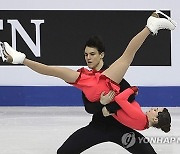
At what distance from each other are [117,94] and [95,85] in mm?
118

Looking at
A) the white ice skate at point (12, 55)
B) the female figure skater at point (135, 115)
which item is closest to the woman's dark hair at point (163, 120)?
the female figure skater at point (135, 115)

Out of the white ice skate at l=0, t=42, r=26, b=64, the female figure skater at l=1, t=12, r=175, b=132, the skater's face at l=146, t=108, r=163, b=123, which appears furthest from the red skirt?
the white ice skate at l=0, t=42, r=26, b=64

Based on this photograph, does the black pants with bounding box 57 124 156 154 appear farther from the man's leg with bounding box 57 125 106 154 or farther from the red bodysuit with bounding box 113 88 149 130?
the red bodysuit with bounding box 113 88 149 130

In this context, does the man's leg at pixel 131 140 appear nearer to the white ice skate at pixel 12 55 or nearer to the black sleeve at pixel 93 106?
the black sleeve at pixel 93 106

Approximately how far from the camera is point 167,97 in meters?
5.36

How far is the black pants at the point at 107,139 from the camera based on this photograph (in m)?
2.53

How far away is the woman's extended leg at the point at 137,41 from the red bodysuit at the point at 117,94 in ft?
0.13

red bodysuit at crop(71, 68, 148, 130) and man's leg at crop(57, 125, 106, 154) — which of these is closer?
red bodysuit at crop(71, 68, 148, 130)

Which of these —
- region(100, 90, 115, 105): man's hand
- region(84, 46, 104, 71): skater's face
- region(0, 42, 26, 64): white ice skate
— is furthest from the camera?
region(84, 46, 104, 71): skater's face

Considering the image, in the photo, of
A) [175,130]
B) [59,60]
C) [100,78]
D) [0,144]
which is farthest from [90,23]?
[100,78]

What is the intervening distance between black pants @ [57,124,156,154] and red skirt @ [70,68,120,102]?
216 mm

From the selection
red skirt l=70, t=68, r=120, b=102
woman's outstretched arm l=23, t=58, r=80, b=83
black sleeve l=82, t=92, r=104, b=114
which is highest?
woman's outstretched arm l=23, t=58, r=80, b=83

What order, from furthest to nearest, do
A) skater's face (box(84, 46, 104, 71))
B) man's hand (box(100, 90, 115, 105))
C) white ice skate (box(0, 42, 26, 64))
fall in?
skater's face (box(84, 46, 104, 71)) < man's hand (box(100, 90, 115, 105)) < white ice skate (box(0, 42, 26, 64))

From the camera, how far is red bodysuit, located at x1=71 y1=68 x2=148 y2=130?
7.88 ft
